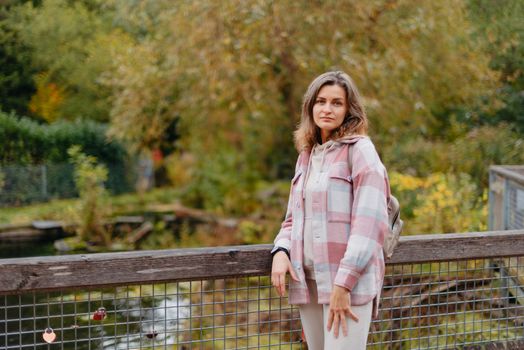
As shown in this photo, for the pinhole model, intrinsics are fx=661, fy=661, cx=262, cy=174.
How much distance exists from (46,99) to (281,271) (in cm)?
1493

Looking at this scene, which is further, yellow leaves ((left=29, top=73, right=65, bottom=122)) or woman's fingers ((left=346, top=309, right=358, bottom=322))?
yellow leaves ((left=29, top=73, right=65, bottom=122))

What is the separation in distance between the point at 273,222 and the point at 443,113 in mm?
4473

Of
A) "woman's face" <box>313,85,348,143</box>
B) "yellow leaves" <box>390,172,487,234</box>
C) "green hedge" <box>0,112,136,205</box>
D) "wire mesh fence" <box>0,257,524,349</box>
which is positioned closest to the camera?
"woman's face" <box>313,85,348,143</box>

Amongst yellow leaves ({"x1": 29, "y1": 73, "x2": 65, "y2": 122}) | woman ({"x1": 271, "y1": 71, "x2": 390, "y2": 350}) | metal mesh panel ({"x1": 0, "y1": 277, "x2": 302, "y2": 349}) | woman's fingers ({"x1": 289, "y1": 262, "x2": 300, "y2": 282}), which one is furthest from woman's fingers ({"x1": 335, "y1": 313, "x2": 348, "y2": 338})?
yellow leaves ({"x1": 29, "y1": 73, "x2": 65, "y2": 122})

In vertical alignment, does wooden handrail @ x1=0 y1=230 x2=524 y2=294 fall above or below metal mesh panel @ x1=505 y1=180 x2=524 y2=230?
above

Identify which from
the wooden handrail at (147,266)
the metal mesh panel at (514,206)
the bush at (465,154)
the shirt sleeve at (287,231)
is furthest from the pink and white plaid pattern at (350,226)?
the bush at (465,154)

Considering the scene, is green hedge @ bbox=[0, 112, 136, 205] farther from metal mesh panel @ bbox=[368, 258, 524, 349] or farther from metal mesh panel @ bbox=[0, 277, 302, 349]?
metal mesh panel @ bbox=[368, 258, 524, 349]

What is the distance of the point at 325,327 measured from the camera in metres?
2.45

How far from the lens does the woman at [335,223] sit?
2.31 metres

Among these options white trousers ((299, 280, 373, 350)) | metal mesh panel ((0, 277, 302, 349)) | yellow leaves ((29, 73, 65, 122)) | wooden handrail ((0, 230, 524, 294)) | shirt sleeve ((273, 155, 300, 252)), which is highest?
yellow leaves ((29, 73, 65, 122))

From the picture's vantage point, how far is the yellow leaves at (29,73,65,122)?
15.8 m

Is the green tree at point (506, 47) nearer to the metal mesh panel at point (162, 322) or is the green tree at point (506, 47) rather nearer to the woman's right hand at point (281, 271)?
the metal mesh panel at point (162, 322)

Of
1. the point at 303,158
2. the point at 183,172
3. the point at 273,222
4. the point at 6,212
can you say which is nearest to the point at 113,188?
the point at 183,172

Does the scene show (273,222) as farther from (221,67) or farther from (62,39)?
(62,39)
